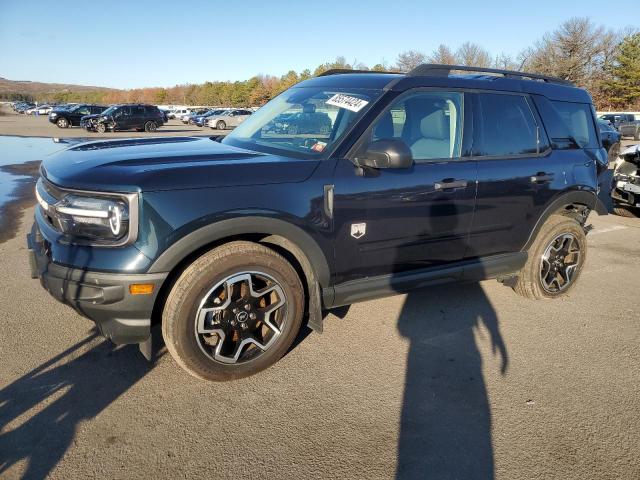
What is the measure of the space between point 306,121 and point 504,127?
166 centimetres

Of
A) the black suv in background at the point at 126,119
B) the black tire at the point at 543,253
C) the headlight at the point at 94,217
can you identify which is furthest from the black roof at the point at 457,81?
the black suv in background at the point at 126,119

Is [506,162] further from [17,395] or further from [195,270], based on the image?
[17,395]

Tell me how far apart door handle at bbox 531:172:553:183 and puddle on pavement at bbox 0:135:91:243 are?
4.13 metres

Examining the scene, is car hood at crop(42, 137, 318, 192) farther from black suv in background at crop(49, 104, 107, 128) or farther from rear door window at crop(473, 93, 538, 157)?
black suv in background at crop(49, 104, 107, 128)

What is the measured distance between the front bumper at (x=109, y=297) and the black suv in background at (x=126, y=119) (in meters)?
27.5

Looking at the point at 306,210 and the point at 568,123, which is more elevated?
the point at 568,123

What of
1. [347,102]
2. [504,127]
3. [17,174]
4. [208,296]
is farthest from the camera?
[17,174]

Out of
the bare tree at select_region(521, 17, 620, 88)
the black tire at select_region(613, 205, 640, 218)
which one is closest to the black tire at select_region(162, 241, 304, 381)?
the black tire at select_region(613, 205, 640, 218)

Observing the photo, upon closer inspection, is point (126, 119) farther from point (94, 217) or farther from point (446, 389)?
point (446, 389)

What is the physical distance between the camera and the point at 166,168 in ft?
8.30

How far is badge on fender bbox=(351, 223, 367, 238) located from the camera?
9.73ft

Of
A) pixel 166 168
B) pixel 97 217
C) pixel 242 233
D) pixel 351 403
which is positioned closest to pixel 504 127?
pixel 242 233

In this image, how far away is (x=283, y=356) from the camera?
125 inches

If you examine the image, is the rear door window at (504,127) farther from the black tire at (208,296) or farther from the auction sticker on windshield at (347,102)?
the black tire at (208,296)
